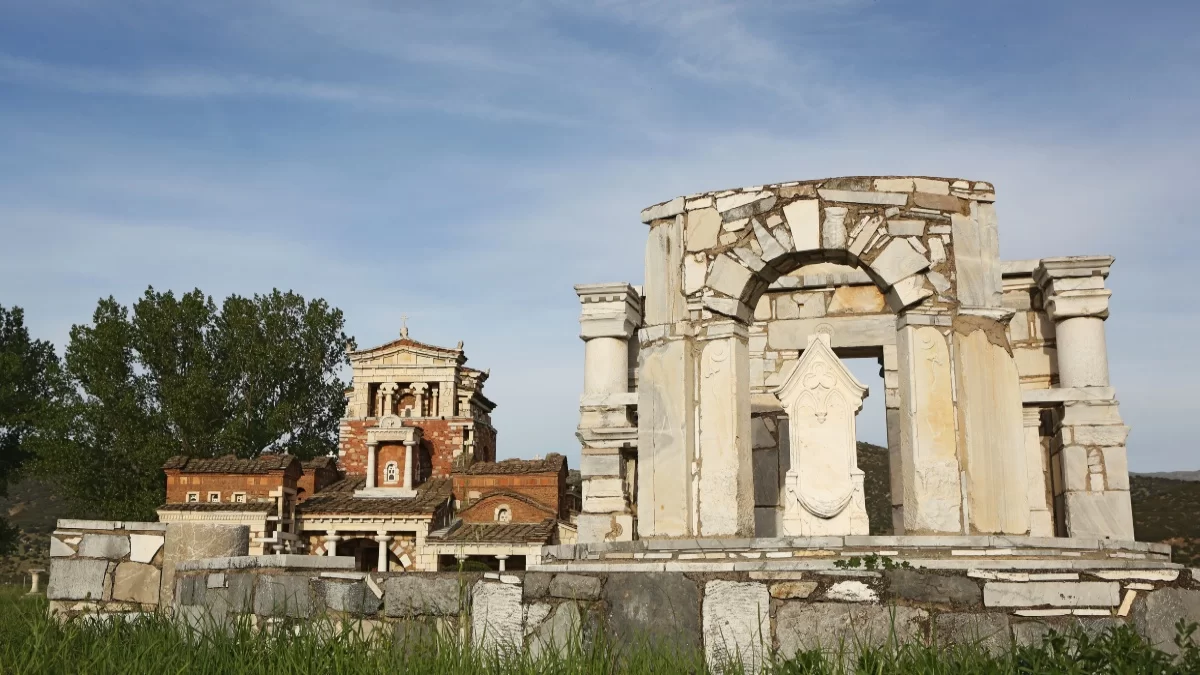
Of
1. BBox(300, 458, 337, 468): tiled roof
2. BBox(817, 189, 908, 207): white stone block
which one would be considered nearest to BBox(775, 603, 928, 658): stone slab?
BBox(817, 189, 908, 207): white stone block

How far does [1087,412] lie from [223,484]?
27602 mm

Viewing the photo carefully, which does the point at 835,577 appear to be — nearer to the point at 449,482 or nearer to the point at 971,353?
the point at 971,353

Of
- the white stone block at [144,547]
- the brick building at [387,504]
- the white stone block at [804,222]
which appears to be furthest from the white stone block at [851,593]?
the brick building at [387,504]

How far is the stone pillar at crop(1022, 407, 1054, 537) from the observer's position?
1241 cm

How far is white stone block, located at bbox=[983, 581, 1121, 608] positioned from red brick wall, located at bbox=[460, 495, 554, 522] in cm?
2717

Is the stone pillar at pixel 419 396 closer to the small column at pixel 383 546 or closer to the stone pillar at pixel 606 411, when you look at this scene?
the small column at pixel 383 546

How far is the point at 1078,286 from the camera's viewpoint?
1227cm

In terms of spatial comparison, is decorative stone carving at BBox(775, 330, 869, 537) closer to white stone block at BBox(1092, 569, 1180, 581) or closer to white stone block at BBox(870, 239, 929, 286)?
white stone block at BBox(870, 239, 929, 286)

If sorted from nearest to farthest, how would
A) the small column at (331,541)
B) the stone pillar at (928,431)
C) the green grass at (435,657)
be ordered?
the green grass at (435,657) < the stone pillar at (928,431) < the small column at (331,541)

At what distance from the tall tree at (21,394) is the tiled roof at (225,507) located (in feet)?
26.1

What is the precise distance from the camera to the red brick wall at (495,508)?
1260 inches

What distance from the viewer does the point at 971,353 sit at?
908 centimetres

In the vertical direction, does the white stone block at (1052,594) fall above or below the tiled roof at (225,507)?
below

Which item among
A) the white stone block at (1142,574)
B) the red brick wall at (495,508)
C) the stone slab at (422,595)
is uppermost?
the red brick wall at (495,508)
